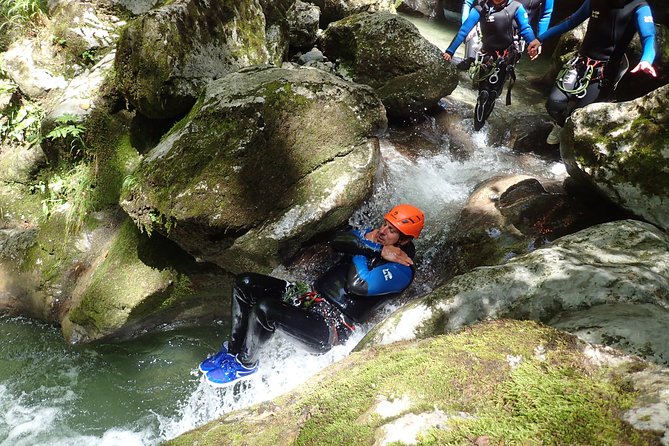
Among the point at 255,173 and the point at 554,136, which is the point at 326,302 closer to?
the point at 255,173

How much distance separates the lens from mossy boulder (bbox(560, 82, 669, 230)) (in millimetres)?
4273

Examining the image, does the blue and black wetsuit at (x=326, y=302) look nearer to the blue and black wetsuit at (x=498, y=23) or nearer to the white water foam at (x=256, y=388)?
the white water foam at (x=256, y=388)

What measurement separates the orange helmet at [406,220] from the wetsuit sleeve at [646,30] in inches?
136

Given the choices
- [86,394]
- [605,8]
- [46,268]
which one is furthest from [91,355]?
[605,8]

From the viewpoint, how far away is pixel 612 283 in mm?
2996

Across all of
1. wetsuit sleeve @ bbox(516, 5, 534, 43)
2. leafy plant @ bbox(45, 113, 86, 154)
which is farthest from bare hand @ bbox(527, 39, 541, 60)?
leafy plant @ bbox(45, 113, 86, 154)

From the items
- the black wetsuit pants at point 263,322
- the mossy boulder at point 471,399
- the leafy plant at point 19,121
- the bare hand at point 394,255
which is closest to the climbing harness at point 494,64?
the bare hand at point 394,255

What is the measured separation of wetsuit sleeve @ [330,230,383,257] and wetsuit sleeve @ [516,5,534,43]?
471 centimetres

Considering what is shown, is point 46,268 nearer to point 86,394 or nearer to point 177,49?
point 86,394

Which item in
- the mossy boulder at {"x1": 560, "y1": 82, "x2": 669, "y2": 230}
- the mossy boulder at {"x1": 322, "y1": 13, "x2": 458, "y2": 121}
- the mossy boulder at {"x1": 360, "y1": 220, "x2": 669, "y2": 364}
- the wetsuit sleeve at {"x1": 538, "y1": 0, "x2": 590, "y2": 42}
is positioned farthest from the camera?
the mossy boulder at {"x1": 322, "y1": 13, "x2": 458, "y2": 121}

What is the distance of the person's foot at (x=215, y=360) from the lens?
15.3 feet

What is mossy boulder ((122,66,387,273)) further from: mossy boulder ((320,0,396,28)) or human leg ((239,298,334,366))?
mossy boulder ((320,0,396,28))

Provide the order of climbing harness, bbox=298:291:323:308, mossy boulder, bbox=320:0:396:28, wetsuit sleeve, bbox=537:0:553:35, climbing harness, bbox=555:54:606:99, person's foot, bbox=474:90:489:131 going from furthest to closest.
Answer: mossy boulder, bbox=320:0:396:28 < person's foot, bbox=474:90:489:131 < wetsuit sleeve, bbox=537:0:553:35 < climbing harness, bbox=555:54:606:99 < climbing harness, bbox=298:291:323:308

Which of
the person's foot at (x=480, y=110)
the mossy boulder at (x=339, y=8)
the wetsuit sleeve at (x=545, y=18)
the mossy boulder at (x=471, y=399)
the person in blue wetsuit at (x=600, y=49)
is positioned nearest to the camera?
the mossy boulder at (x=471, y=399)
